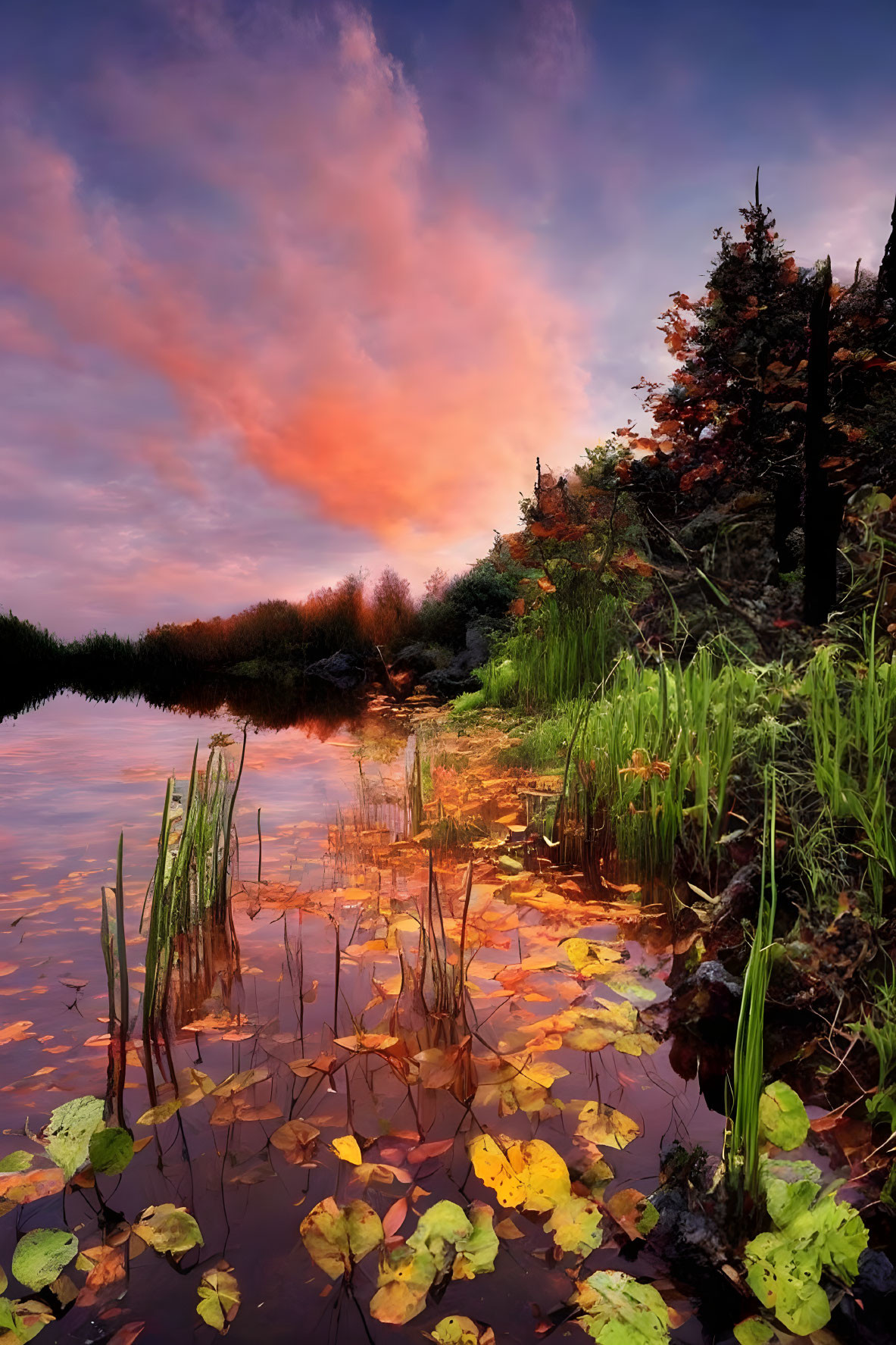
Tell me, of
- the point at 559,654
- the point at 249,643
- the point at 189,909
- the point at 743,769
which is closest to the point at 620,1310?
the point at 189,909

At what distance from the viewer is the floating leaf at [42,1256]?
136cm

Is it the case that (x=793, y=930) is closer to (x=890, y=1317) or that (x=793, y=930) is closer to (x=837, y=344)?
(x=890, y=1317)

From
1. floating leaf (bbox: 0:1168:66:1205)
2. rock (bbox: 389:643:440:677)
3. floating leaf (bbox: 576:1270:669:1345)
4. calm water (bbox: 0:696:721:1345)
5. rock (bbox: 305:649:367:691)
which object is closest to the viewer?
floating leaf (bbox: 576:1270:669:1345)

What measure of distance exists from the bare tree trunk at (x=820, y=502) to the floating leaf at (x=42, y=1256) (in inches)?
178

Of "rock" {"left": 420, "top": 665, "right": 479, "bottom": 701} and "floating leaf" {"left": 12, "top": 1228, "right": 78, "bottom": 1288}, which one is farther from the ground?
"rock" {"left": 420, "top": 665, "right": 479, "bottom": 701}

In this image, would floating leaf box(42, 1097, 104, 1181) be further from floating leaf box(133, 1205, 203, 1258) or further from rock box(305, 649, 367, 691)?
rock box(305, 649, 367, 691)

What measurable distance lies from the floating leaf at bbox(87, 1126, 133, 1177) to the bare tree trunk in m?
4.36

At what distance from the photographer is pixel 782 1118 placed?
5.15 feet

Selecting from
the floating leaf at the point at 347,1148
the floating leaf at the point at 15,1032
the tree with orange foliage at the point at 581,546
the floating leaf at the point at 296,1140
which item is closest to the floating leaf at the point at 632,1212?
the floating leaf at the point at 347,1148

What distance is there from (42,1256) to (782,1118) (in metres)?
1.50

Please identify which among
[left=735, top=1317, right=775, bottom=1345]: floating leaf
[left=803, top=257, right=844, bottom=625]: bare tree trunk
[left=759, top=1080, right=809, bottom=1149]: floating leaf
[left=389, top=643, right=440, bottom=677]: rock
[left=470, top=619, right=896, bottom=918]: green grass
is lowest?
[left=735, top=1317, right=775, bottom=1345]: floating leaf

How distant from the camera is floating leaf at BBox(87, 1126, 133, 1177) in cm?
159

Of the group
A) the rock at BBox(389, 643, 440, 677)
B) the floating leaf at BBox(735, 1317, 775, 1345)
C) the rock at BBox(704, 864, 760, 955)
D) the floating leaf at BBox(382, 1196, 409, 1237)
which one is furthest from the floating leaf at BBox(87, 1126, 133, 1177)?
the rock at BBox(389, 643, 440, 677)

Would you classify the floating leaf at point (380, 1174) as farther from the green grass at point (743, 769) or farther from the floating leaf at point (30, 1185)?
the green grass at point (743, 769)
